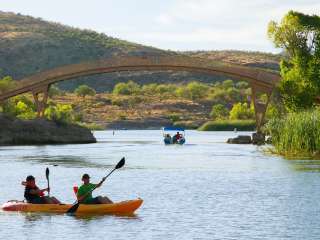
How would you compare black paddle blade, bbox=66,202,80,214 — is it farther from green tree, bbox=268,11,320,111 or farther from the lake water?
green tree, bbox=268,11,320,111

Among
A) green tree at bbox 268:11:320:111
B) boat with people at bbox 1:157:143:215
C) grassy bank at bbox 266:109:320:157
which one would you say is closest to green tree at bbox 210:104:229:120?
green tree at bbox 268:11:320:111

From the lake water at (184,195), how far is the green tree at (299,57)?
20.6ft

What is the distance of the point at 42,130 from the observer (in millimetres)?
103812

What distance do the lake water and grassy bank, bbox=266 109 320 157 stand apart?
1.64 meters

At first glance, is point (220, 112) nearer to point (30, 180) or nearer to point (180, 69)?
point (180, 69)

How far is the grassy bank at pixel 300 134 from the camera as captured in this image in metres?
62.5

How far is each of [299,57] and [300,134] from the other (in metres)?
17.9

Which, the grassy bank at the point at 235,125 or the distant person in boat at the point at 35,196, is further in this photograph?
the grassy bank at the point at 235,125

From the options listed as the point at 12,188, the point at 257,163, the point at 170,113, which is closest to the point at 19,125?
the point at 257,163

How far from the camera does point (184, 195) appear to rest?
44.1 meters

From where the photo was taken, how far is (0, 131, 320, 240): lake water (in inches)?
1277

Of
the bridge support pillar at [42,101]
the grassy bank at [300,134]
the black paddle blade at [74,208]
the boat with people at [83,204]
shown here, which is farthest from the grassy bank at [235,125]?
the black paddle blade at [74,208]

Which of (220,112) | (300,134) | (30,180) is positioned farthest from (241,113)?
(30,180)

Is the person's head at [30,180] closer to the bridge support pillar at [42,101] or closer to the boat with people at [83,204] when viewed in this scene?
the boat with people at [83,204]
